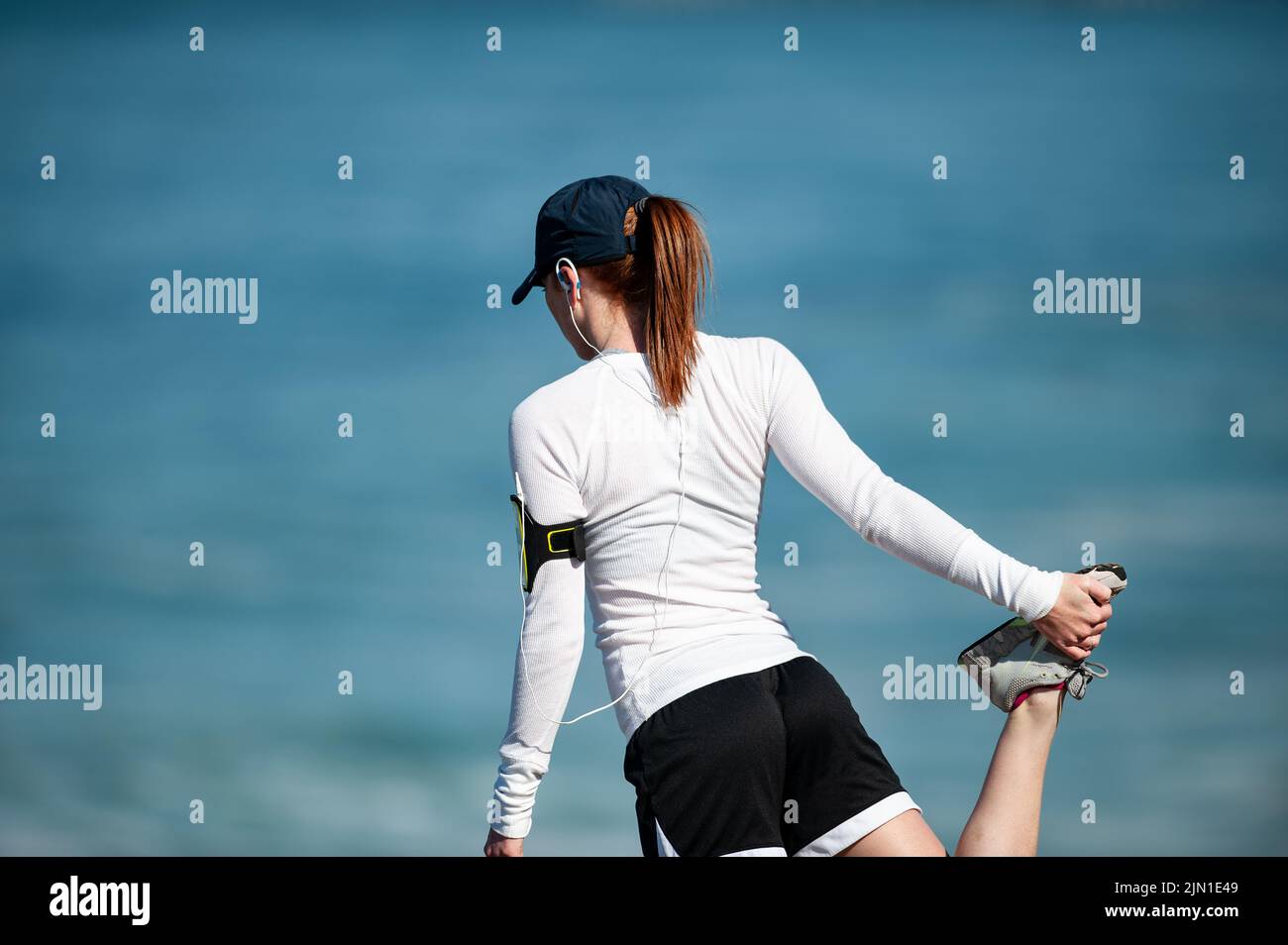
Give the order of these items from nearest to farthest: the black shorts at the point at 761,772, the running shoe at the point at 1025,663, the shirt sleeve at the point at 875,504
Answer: the black shorts at the point at 761,772 < the shirt sleeve at the point at 875,504 < the running shoe at the point at 1025,663

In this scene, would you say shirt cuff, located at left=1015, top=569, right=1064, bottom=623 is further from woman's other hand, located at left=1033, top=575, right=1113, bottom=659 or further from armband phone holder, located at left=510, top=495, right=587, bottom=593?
armband phone holder, located at left=510, top=495, right=587, bottom=593

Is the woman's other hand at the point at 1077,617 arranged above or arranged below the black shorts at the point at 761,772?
above

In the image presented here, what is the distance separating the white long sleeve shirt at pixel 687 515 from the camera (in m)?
2.33

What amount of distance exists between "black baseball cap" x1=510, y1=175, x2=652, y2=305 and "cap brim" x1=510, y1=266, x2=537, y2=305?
2 cm

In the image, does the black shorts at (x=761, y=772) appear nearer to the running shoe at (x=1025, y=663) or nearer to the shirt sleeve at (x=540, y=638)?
the shirt sleeve at (x=540, y=638)

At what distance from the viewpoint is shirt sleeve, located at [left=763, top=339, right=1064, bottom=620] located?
2338mm

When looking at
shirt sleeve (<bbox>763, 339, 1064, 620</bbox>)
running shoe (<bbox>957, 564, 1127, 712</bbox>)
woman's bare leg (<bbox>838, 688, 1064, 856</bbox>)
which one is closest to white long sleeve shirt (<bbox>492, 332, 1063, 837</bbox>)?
shirt sleeve (<bbox>763, 339, 1064, 620</bbox>)

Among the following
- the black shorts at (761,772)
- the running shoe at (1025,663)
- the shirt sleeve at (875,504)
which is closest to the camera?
the black shorts at (761,772)

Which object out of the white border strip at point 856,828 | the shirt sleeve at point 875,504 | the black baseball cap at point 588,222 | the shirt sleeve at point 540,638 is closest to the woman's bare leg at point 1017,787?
the white border strip at point 856,828

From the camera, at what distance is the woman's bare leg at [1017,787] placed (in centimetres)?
244

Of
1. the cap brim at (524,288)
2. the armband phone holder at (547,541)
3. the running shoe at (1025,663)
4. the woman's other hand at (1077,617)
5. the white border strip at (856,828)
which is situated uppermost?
the cap brim at (524,288)

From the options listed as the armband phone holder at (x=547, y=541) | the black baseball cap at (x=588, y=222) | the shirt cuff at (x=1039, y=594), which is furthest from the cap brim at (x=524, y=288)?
the shirt cuff at (x=1039, y=594)

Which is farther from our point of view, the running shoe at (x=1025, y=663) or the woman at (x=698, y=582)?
the running shoe at (x=1025, y=663)
